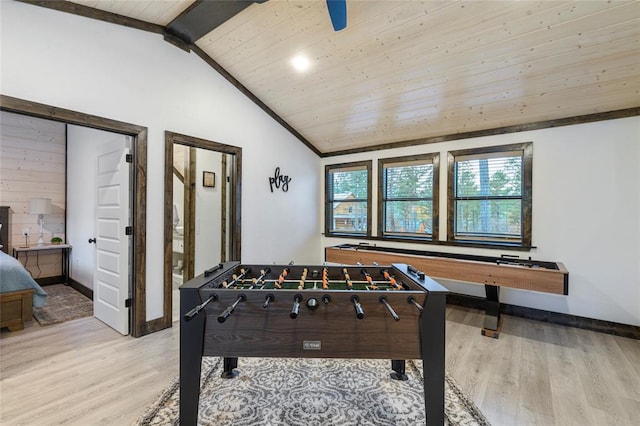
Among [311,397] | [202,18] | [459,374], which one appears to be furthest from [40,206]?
[459,374]

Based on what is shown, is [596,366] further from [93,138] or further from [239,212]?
[93,138]

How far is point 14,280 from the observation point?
289 centimetres

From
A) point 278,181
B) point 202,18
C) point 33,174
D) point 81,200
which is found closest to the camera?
point 202,18

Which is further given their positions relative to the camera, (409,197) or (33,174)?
(33,174)

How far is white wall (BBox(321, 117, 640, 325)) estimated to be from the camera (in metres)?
2.84

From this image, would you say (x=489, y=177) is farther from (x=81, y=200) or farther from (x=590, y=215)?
(x=81, y=200)

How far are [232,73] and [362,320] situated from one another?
135 inches

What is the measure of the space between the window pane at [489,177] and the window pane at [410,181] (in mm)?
411

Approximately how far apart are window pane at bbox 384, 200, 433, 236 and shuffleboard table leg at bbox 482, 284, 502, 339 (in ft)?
4.00

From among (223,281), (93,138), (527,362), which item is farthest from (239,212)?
(527,362)

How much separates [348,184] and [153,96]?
3158 mm

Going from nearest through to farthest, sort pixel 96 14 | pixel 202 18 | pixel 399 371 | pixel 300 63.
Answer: pixel 399 371 < pixel 96 14 < pixel 202 18 < pixel 300 63

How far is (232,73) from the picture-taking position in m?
3.54

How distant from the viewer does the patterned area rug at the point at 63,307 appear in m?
3.22
